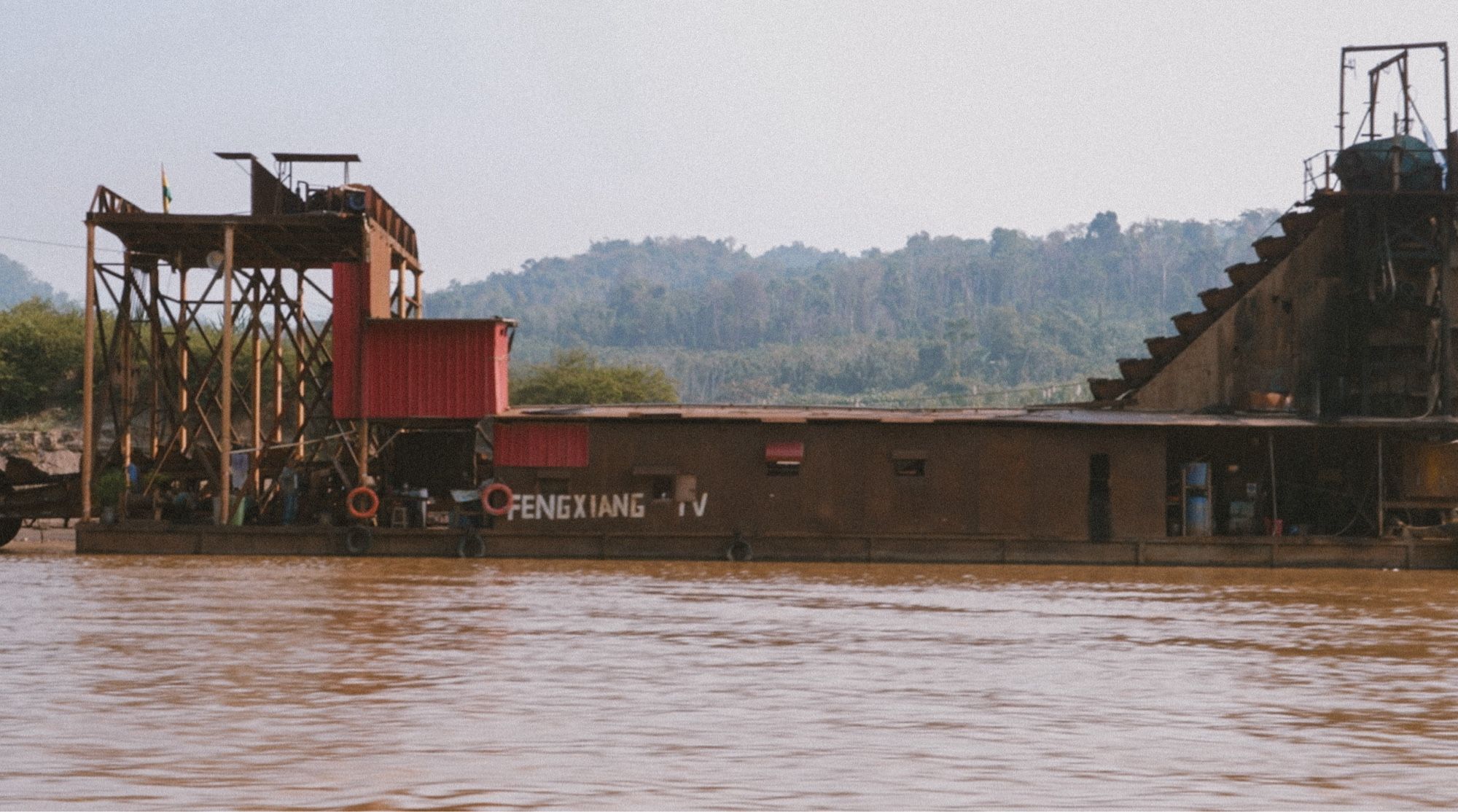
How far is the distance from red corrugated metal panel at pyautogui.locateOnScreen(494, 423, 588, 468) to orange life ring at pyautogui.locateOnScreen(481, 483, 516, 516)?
2.41 ft

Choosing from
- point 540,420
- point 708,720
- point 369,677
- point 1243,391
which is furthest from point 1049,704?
point 1243,391

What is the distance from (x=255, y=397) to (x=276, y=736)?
28.2 m

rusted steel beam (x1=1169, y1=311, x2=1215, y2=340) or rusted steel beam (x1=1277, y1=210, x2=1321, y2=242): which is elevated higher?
rusted steel beam (x1=1277, y1=210, x2=1321, y2=242)

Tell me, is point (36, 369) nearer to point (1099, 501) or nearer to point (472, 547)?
point (472, 547)

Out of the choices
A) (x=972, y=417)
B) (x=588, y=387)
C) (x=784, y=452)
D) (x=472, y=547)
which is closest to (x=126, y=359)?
(x=472, y=547)

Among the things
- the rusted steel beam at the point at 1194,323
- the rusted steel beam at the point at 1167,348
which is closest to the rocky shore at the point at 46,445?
the rusted steel beam at the point at 1167,348

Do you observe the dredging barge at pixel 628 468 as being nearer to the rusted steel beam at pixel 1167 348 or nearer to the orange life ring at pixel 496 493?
the orange life ring at pixel 496 493

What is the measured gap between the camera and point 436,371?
36.9 m

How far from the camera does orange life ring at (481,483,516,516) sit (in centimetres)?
3619

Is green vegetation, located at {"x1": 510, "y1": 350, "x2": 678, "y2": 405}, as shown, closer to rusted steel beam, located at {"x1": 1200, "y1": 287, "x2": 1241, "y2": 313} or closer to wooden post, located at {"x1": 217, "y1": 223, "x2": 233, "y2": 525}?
rusted steel beam, located at {"x1": 1200, "y1": 287, "x2": 1241, "y2": 313}

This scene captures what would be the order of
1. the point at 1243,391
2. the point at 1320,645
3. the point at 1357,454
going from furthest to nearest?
the point at 1243,391
the point at 1357,454
the point at 1320,645

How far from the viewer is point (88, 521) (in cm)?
3647

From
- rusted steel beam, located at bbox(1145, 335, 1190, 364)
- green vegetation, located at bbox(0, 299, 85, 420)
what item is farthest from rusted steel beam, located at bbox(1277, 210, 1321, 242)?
green vegetation, located at bbox(0, 299, 85, 420)

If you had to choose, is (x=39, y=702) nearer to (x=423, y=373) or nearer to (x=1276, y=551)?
(x=423, y=373)
